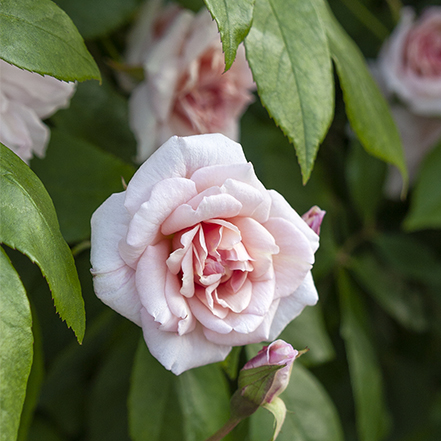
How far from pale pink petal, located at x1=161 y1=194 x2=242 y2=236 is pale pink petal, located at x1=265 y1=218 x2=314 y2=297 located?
0.04 m

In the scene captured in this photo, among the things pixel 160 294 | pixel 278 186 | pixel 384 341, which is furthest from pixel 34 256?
pixel 384 341

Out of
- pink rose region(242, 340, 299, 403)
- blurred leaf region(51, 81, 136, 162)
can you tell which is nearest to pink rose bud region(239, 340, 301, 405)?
pink rose region(242, 340, 299, 403)

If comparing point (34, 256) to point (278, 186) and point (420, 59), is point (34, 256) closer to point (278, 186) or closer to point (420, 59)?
point (278, 186)

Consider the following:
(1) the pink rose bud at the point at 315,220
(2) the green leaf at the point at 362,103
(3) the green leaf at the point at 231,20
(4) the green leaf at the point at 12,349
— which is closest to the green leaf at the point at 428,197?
(2) the green leaf at the point at 362,103

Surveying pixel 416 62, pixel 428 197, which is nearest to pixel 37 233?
pixel 428 197

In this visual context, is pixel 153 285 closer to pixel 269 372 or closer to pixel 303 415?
pixel 269 372

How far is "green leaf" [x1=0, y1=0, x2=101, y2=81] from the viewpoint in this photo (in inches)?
12.5

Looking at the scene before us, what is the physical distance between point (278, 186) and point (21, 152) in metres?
0.37

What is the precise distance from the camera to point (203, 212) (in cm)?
33

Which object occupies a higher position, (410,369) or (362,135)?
(362,135)

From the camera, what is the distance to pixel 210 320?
1.12 ft

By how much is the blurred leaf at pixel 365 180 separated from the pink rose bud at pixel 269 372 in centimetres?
49

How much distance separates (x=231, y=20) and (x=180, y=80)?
279 mm

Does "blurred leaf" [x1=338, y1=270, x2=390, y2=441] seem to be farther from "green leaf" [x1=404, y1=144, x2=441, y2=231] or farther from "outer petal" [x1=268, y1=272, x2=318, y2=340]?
"outer petal" [x1=268, y1=272, x2=318, y2=340]
